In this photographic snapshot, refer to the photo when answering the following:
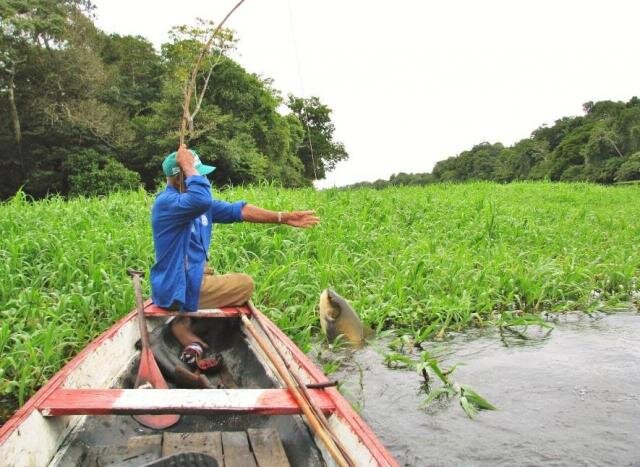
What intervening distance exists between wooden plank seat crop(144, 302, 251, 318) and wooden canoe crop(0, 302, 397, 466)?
0.57 meters

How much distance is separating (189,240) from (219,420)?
134 cm

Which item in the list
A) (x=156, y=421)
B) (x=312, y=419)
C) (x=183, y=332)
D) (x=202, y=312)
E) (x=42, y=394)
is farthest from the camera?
(x=202, y=312)

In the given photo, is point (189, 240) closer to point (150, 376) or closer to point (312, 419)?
point (150, 376)

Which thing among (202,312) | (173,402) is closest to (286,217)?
(202,312)

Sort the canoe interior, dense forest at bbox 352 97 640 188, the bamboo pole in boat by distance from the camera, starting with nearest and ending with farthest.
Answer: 1. the bamboo pole in boat
2. the canoe interior
3. dense forest at bbox 352 97 640 188

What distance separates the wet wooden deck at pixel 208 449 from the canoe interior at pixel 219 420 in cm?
6

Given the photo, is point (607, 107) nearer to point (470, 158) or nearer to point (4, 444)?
point (470, 158)

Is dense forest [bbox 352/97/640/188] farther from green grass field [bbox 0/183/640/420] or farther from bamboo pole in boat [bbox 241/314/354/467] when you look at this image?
bamboo pole in boat [bbox 241/314/354/467]

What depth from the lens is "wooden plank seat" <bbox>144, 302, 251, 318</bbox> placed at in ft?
12.9

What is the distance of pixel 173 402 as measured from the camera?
2.45m

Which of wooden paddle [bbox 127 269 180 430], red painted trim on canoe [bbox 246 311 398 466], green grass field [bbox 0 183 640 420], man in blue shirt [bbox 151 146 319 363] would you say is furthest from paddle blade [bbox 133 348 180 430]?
green grass field [bbox 0 183 640 420]

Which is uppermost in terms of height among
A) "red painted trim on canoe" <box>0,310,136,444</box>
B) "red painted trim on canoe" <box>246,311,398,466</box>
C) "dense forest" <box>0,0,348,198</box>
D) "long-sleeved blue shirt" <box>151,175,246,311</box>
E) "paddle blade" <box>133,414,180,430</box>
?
"dense forest" <box>0,0,348,198</box>

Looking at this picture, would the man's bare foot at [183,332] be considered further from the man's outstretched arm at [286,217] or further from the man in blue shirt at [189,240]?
the man's outstretched arm at [286,217]

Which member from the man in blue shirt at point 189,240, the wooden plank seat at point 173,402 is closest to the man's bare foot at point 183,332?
the man in blue shirt at point 189,240
